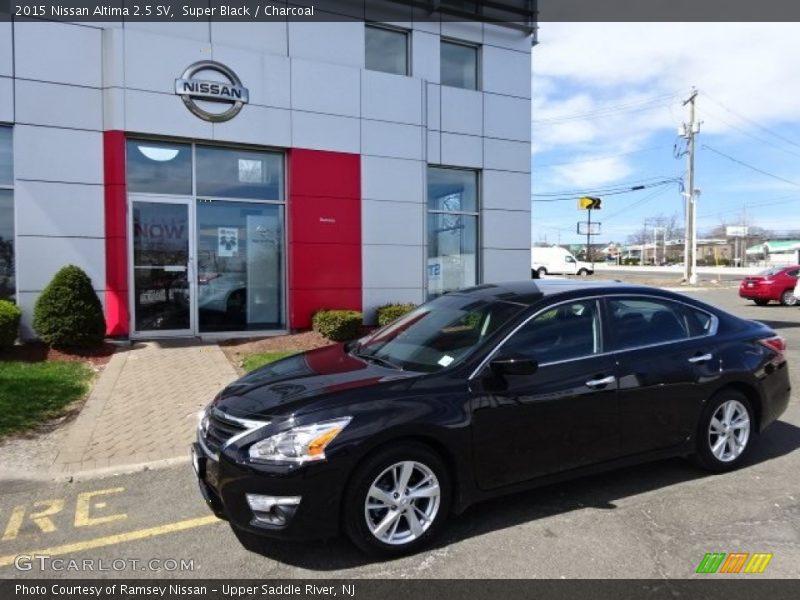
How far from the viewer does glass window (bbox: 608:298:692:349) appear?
14.8 feet

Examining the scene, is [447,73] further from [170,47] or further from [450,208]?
[170,47]

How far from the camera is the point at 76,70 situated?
1012cm

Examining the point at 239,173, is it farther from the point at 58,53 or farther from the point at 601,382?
the point at 601,382

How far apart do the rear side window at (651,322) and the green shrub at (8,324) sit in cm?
825

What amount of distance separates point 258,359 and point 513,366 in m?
6.08

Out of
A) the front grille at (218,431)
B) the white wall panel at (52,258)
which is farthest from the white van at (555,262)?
the front grille at (218,431)

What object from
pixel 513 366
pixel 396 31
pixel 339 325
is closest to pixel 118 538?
pixel 513 366

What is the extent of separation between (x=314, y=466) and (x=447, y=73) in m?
11.7

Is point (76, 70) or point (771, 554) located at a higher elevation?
point (76, 70)

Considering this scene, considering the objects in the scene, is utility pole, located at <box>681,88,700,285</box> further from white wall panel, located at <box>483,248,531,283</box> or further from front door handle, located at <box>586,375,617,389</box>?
front door handle, located at <box>586,375,617,389</box>

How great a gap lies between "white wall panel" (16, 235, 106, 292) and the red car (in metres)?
22.3
